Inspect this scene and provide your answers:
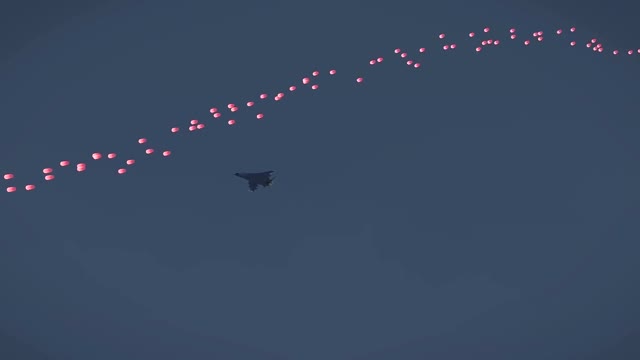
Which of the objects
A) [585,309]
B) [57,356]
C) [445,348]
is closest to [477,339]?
[445,348]

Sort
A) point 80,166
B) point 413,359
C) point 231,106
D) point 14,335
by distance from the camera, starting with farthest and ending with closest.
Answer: point 413,359, point 14,335, point 231,106, point 80,166

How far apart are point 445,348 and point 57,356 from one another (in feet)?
47.6

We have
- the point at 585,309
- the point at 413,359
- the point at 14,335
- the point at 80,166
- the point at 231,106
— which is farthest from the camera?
the point at 585,309

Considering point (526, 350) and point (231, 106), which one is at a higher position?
point (231, 106)

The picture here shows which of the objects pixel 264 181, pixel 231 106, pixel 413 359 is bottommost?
pixel 413 359

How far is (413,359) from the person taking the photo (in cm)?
2483

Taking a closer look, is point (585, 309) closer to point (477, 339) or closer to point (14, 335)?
point (477, 339)

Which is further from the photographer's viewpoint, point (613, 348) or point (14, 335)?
point (613, 348)

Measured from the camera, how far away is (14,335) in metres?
23.2

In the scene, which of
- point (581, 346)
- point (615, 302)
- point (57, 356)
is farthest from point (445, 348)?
point (57, 356)

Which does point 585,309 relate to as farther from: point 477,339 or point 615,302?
point 477,339

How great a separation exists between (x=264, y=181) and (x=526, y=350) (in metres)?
17.2

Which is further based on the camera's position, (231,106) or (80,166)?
(231,106)

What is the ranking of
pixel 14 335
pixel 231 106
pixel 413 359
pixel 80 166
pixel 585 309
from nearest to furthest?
1. pixel 80 166
2. pixel 231 106
3. pixel 14 335
4. pixel 413 359
5. pixel 585 309
